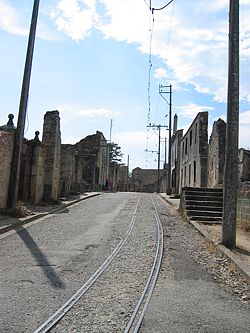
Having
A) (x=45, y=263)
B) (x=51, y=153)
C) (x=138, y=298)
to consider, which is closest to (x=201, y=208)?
(x=51, y=153)

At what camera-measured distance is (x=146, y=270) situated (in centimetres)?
791

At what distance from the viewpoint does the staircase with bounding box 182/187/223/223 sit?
16567 millimetres

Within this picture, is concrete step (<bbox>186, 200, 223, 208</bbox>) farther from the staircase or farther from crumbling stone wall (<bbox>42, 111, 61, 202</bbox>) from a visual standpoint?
crumbling stone wall (<bbox>42, 111, 61, 202</bbox>)

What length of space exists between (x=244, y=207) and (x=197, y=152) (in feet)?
56.1

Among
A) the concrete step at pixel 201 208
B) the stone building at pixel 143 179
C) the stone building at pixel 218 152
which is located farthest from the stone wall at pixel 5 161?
the stone building at pixel 143 179

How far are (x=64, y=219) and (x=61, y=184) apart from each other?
10.9m

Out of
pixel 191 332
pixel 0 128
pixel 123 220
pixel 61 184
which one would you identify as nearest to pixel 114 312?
pixel 191 332

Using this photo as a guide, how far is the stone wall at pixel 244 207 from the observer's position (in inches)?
536

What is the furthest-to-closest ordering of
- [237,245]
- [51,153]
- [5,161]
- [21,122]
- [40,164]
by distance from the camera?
[51,153] → [40,164] → [5,161] → [21,122] → [237,245]

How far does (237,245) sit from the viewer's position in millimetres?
10617

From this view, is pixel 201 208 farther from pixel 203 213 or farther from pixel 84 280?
pixel 84 280

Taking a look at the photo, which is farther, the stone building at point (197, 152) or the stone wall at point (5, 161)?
the stone building at point (197, 152)

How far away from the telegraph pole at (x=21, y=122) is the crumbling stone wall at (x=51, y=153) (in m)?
6.10

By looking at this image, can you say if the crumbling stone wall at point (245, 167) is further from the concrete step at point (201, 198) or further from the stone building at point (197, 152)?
the stone building at point (197, 152)
